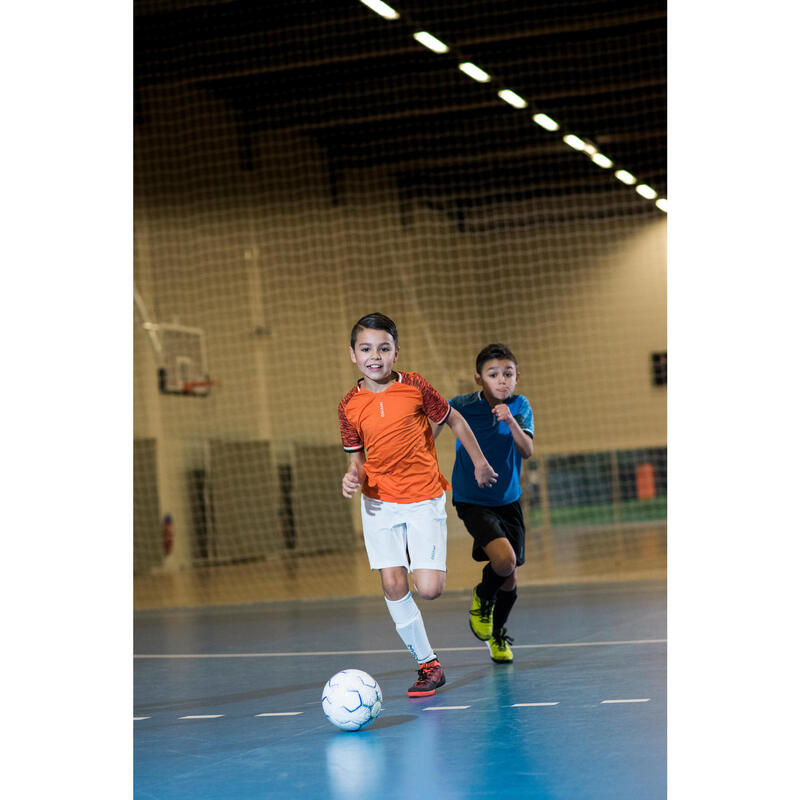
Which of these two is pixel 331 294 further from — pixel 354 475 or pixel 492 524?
A: pixel 354 475

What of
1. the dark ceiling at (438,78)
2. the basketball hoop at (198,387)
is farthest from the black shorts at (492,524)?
the basketball hoop at (198,387)

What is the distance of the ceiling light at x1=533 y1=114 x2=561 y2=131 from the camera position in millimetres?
15082

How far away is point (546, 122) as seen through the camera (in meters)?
15.4

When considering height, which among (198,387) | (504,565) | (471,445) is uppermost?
(198,387)

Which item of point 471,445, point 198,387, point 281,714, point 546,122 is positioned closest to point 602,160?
point 546,122

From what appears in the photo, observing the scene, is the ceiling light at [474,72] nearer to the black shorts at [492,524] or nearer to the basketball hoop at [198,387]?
the basketball hoop at [198,387]

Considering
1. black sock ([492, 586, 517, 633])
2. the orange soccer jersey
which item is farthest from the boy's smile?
black sock ([492, 586, 517, 633])

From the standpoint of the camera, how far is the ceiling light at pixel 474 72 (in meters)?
13.1

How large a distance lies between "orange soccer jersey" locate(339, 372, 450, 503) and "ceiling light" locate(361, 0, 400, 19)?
7.62 meters

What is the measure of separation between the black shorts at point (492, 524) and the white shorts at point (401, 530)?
76 centimetres

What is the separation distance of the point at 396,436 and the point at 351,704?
1139mm

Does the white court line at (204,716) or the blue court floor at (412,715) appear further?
the white court line at (204,716)

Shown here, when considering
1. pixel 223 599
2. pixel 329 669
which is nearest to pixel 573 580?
pixel 223 599
